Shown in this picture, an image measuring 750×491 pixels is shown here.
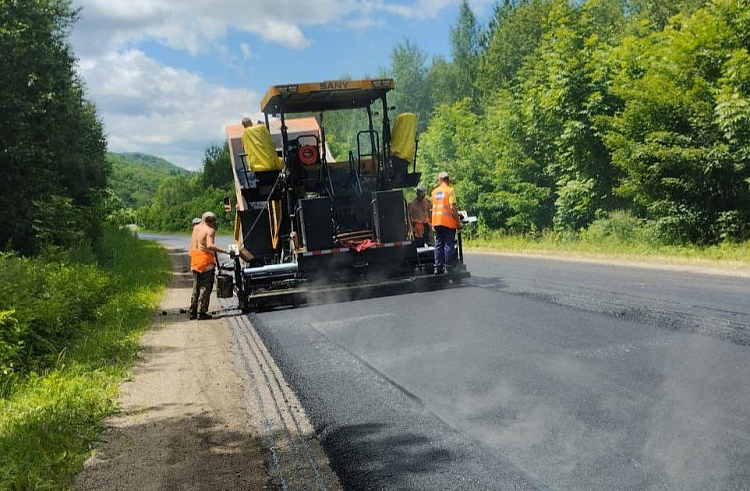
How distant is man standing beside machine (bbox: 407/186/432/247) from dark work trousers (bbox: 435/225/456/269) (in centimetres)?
107

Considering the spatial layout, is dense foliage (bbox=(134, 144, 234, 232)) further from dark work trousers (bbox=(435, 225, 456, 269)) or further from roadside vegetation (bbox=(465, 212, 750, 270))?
dark work trousers (bbox=(435, 225, 456, 269))

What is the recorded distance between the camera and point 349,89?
11.1m

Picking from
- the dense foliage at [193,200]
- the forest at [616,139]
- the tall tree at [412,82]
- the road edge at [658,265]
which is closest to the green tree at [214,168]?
the dense foliage at [193,200]

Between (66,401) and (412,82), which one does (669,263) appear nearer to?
(66,401)

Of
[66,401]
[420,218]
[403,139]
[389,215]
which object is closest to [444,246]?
[389,215]

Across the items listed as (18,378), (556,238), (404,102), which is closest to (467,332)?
(18,378)

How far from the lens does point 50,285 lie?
1119 cm

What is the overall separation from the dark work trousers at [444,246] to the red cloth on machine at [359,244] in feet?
3.61

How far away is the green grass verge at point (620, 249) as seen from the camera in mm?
14469

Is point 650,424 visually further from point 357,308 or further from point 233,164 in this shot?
point 233,164

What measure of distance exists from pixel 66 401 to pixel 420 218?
25.4 feet

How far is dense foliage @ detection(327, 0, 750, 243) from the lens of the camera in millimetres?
16375

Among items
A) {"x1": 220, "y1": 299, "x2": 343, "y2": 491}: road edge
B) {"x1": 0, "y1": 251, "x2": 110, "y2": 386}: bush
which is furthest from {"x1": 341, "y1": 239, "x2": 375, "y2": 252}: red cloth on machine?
{"x1": 0, "y1": 251, "x2": 110, "y2": 386}: bush

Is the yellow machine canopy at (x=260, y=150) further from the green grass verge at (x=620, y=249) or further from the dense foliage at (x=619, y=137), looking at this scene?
the green grass verge at (x=620, y=249)
